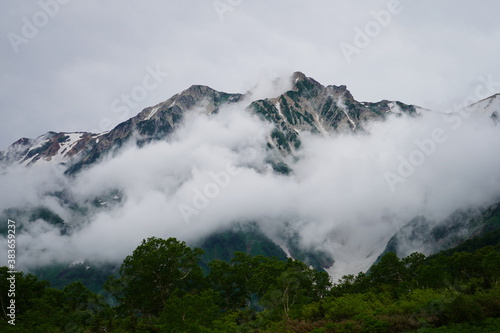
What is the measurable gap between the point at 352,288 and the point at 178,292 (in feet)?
146

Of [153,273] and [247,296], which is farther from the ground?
[153,273]

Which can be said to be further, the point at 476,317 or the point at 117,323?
the point at 117,323

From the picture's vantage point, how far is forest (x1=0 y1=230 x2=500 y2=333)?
2673 centimetres

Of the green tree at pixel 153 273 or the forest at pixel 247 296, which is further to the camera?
the green tree at pixel 153 273

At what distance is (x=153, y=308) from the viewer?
192 ft

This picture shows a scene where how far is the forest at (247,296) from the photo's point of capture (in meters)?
26.7

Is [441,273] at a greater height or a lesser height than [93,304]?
lesser

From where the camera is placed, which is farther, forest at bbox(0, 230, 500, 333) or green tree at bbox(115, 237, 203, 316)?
green tree at bbox(115, 237, 203, 316)

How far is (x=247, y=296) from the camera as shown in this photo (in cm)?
6819

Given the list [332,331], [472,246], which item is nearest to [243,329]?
[332,331]

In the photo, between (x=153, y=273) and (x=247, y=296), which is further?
(x=247, y=296)

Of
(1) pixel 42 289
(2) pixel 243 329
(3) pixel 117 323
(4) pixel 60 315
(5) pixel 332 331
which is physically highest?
(1) pixel 42 289

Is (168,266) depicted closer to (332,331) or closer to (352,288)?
(332,331)

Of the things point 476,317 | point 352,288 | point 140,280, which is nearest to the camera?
point 476,317
